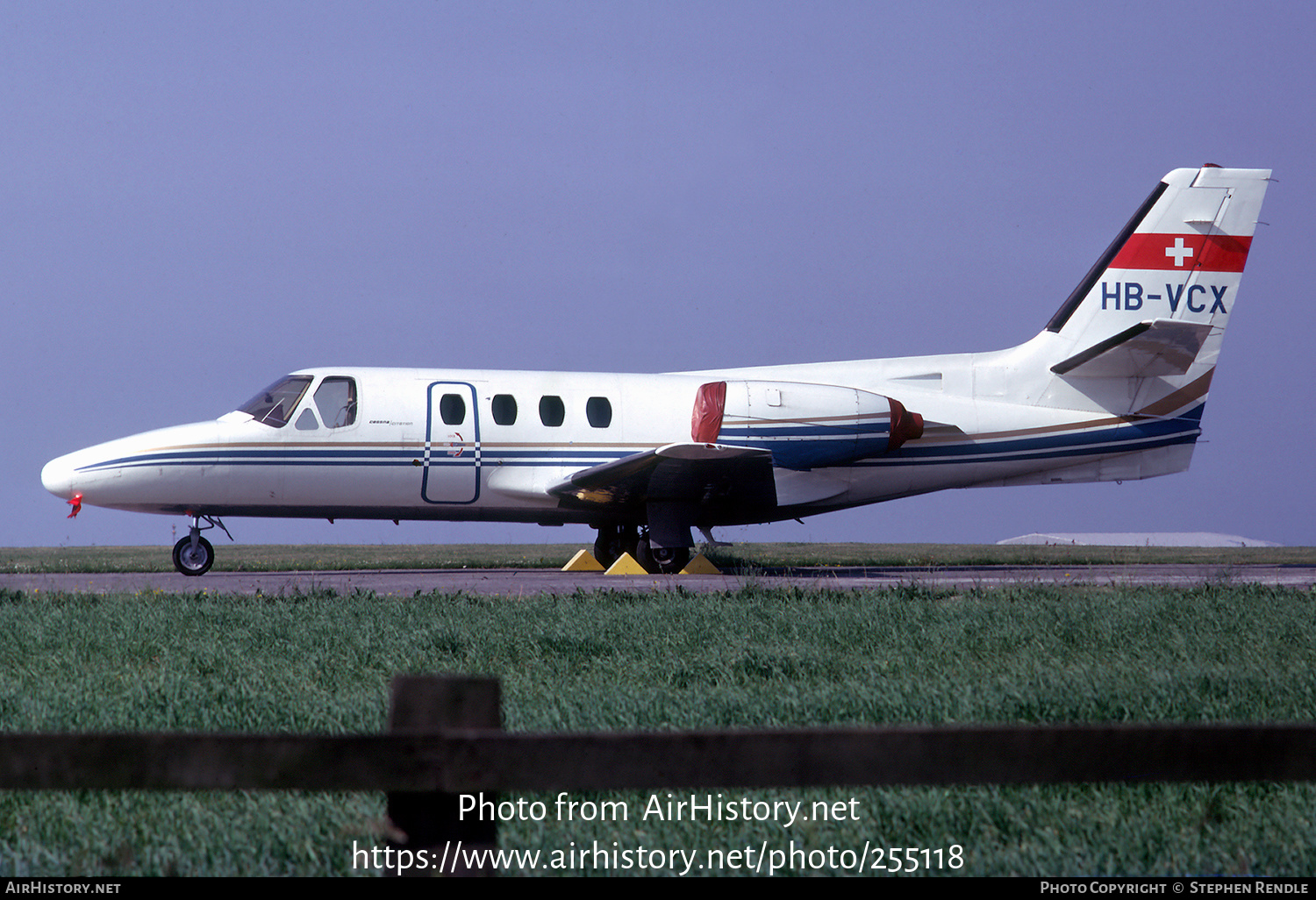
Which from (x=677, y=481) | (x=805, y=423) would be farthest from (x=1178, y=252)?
(x=677, y=481)

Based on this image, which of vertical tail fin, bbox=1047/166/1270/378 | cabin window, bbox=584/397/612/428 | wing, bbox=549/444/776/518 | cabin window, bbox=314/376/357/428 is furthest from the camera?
vertical tail fin, bbox=1047/166/1270/378

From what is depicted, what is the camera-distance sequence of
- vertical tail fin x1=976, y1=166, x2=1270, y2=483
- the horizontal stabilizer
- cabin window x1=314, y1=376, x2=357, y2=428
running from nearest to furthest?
1. cabin window x1=314, y1=376, x2=357, y2=428
2. the horizontal stabilizer
3. vertical tail fin x1=976, y1=166, x2=1270, y2=483

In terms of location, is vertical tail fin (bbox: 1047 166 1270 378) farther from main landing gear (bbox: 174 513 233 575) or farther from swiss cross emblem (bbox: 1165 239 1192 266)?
main landing gear (bbox: 174 513 233 575)

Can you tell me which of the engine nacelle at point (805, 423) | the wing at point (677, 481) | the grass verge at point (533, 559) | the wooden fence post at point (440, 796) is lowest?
the grass verge at point (533, 559)

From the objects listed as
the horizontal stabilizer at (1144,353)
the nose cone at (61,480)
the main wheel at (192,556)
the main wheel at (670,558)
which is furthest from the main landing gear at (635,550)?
the nose cone at (61,480)

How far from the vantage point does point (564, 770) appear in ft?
7.48

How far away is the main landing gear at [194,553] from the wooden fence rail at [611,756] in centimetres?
1445

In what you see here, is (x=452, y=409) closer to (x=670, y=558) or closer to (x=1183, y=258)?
(x=670, y=558)

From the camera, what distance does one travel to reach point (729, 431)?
16297 millimetres

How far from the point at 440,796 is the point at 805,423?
14.3 m

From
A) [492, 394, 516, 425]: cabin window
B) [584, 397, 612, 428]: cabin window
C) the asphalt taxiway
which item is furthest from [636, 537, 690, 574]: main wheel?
[492, 394, 516, 425]: cabin window

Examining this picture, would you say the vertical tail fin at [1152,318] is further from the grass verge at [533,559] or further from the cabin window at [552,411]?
the cabin window at [552,411]

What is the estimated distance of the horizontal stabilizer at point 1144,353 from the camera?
668 inches

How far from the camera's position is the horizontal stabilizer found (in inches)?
668
